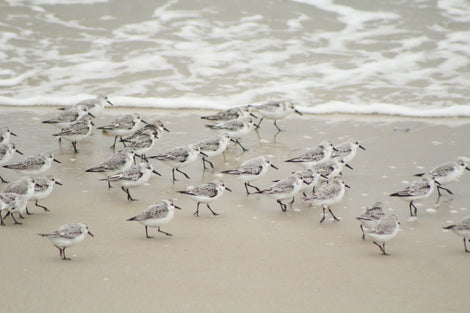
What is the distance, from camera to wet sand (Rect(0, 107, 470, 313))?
15.0 ft

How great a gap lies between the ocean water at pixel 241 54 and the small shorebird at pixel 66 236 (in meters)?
5.59

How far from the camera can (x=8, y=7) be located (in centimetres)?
1548

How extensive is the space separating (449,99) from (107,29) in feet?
27.3

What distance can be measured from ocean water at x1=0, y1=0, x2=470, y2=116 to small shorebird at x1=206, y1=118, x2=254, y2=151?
1.89 metres

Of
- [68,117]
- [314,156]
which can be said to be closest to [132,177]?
[314,156]

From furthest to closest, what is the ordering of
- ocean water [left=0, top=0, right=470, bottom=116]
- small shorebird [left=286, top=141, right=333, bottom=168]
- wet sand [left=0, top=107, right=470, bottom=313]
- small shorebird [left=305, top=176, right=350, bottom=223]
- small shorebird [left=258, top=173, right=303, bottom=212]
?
ocean water [left=0, top=0, right=470, bottom=116] → small shorebird [left=286, top=141, right=333, bottom=168] → small shorebird [left=258, top=173, right=303, bottom=212] → small shorebird [left=305, top=176, right=350, bottom=223] → wet sand [left=0, top=107, right=470, bottom=313]

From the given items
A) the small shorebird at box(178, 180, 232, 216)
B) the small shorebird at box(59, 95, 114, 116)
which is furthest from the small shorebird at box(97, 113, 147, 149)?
the small shorebird at box(178, 180, 232, 216)

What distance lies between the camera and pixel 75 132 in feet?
27.7

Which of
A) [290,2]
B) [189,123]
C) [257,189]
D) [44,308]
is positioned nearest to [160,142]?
[189,123]

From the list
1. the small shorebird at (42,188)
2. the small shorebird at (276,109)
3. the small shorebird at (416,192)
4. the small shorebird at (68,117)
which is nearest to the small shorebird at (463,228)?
the small shorebird at (416,192)

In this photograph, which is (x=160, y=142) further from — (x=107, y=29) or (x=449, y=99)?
(x=107, y=29)

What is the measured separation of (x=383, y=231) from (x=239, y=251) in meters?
1.35

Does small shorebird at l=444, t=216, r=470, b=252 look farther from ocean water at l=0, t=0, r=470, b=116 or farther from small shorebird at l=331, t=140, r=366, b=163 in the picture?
ocean water at l=0, t=0, r=470, b=116

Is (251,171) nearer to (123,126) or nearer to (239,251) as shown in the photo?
(239,251)
